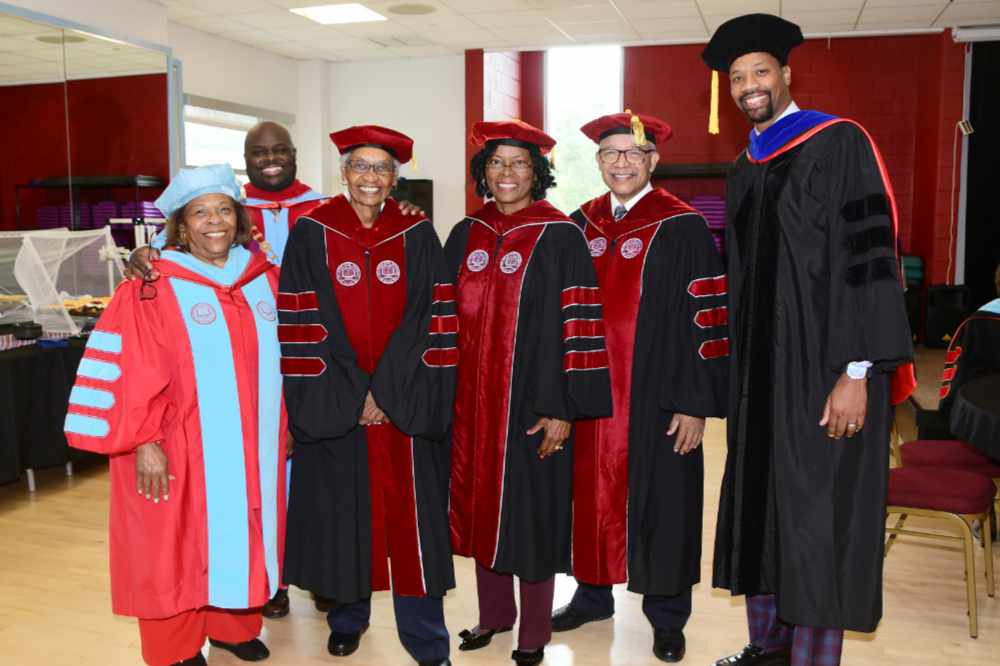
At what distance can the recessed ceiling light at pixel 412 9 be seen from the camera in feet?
24.2

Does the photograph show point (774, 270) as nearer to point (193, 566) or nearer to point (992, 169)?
point (193, 566)

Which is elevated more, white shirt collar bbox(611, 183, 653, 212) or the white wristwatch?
white shirt collar bbox(611, 183, 653, 212)

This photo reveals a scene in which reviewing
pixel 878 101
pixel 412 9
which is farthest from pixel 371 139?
pixel 878 101

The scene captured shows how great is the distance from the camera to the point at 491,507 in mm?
2535

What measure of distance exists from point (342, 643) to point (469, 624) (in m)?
0.46

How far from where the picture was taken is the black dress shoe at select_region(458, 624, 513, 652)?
8.91ft

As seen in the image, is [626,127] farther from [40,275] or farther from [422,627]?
[40,275]

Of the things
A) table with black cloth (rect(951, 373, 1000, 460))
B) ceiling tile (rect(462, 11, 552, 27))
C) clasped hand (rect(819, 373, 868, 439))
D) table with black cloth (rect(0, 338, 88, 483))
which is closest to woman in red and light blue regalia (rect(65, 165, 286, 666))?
clasped hand (rect(819, 373, 868, 439))

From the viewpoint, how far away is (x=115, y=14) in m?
6.56

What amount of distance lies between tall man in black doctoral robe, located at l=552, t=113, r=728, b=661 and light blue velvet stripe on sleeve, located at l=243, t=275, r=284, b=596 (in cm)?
Result: 90

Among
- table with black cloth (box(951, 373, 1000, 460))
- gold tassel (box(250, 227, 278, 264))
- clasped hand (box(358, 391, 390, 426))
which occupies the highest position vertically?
gold tassel (box(250, 227, 278, 264))

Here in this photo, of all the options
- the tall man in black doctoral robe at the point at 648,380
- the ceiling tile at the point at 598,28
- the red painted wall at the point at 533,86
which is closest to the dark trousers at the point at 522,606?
the tall man in black doctoral robe at the point at 648,380

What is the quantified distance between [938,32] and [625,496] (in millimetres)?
7541

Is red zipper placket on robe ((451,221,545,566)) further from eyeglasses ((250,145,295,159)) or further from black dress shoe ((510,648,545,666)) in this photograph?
eyeglasses ((250,145,295,159))
